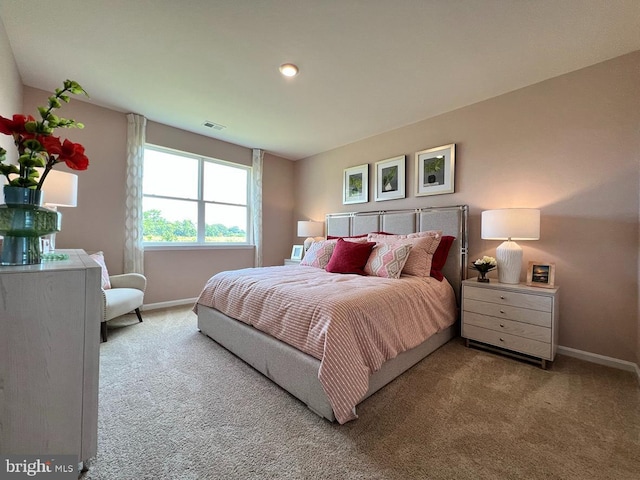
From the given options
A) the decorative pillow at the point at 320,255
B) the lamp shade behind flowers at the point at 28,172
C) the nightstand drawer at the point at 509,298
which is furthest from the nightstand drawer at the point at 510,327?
the lamp shade behind flowers at the point at 28,172

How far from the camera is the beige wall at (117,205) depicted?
307 cm

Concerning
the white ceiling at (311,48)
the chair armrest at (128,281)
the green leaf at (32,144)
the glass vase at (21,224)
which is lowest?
the chair armrest at (128,281)

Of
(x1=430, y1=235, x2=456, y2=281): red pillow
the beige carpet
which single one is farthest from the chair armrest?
(x1=430, y1=235, x2=456, y2=281): red pillow

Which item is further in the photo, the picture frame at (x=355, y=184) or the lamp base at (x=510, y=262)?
the picture frame at (x=355, y=184)

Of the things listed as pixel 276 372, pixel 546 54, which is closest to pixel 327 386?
pixel 276 372

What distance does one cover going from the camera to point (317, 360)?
61.0 inches

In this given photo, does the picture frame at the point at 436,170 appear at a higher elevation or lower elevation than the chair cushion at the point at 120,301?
higher

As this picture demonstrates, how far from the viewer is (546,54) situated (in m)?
2.15

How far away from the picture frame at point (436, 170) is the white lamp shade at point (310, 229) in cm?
174

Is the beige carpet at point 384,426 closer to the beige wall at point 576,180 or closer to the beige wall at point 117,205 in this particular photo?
the beige wall at point 576,180

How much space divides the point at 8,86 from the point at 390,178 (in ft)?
12.9

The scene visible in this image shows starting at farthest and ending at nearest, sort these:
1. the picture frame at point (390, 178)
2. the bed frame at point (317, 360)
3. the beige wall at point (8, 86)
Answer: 1. the picture frame at point (390, 178)
2. the beige wall at point (8, 86)
3. the bed frame at point (317, 360)

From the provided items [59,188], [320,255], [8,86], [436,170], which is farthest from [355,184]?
[8,86]

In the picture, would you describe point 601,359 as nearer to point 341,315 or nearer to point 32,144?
point 341,315
